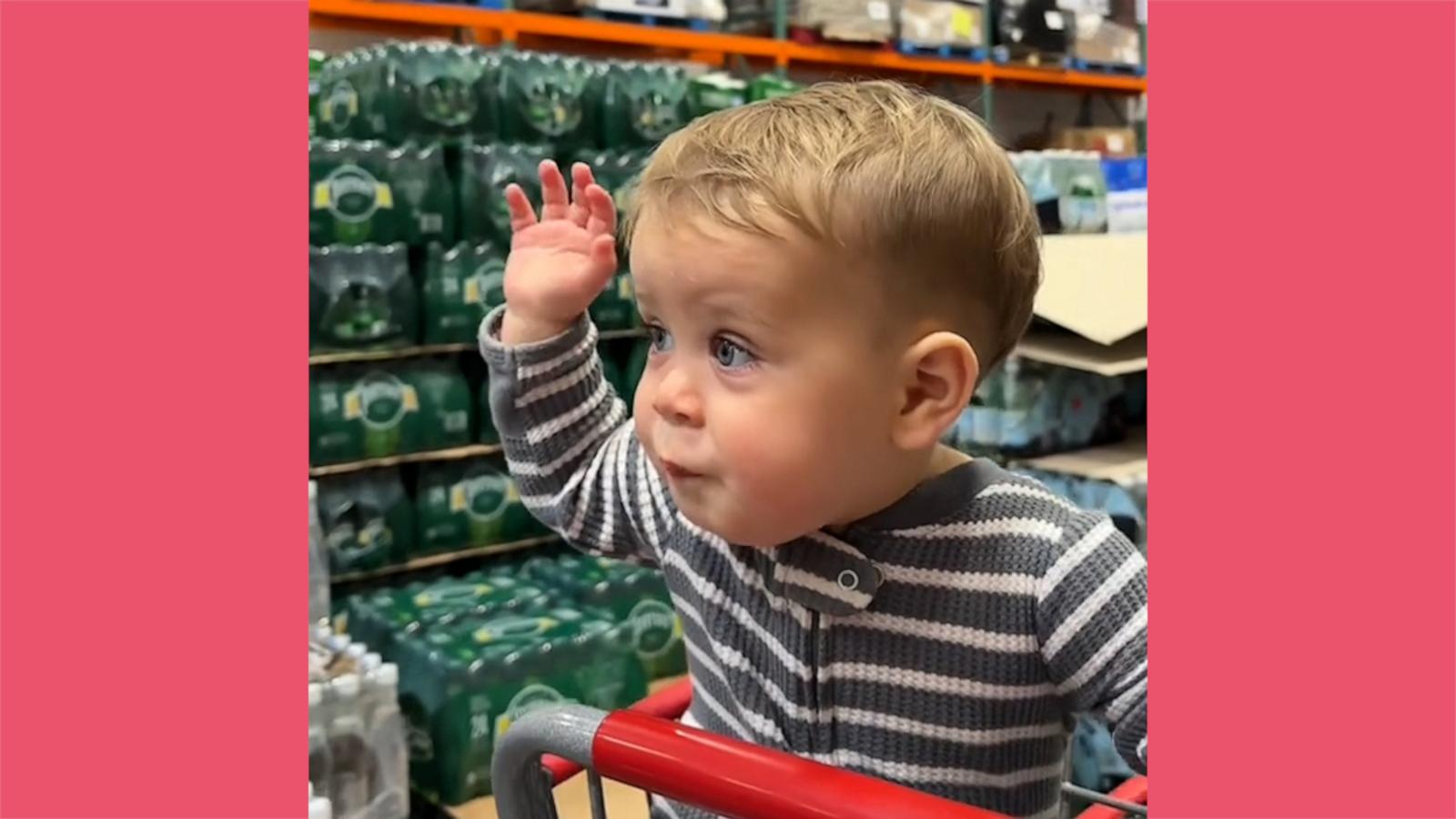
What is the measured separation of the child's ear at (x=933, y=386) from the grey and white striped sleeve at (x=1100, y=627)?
0.44 feet

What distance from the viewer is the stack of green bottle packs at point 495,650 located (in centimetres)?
242

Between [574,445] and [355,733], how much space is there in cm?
138

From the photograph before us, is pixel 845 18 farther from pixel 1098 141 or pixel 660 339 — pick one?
pixel 660 339

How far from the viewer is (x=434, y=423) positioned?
2.99 meters

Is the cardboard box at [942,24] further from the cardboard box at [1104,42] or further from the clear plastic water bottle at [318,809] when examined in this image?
the clear plastic water bottle at [318,809]

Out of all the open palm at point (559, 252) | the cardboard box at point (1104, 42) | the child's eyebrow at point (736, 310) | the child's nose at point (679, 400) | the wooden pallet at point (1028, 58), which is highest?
the cardboard box at point (1104, 42)

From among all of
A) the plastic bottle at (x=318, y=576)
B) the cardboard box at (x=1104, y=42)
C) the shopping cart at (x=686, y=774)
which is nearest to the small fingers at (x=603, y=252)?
the shopping cart at (x=686, y=774)

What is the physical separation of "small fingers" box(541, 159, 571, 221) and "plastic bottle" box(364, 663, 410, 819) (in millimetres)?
1437

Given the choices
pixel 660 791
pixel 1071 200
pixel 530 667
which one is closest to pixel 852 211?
pixel 660 791

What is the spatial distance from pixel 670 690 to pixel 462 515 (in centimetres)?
203

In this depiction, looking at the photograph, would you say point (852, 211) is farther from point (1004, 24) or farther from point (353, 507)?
point (1004, 24)

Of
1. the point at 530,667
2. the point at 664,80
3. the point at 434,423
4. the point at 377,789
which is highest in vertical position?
the point at 664,80

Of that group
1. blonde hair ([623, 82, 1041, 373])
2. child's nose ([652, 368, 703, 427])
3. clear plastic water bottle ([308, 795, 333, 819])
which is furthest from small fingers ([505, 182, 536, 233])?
clear plastic water bottle ([308, 795, 333, 819])

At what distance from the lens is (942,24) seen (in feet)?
13.3
